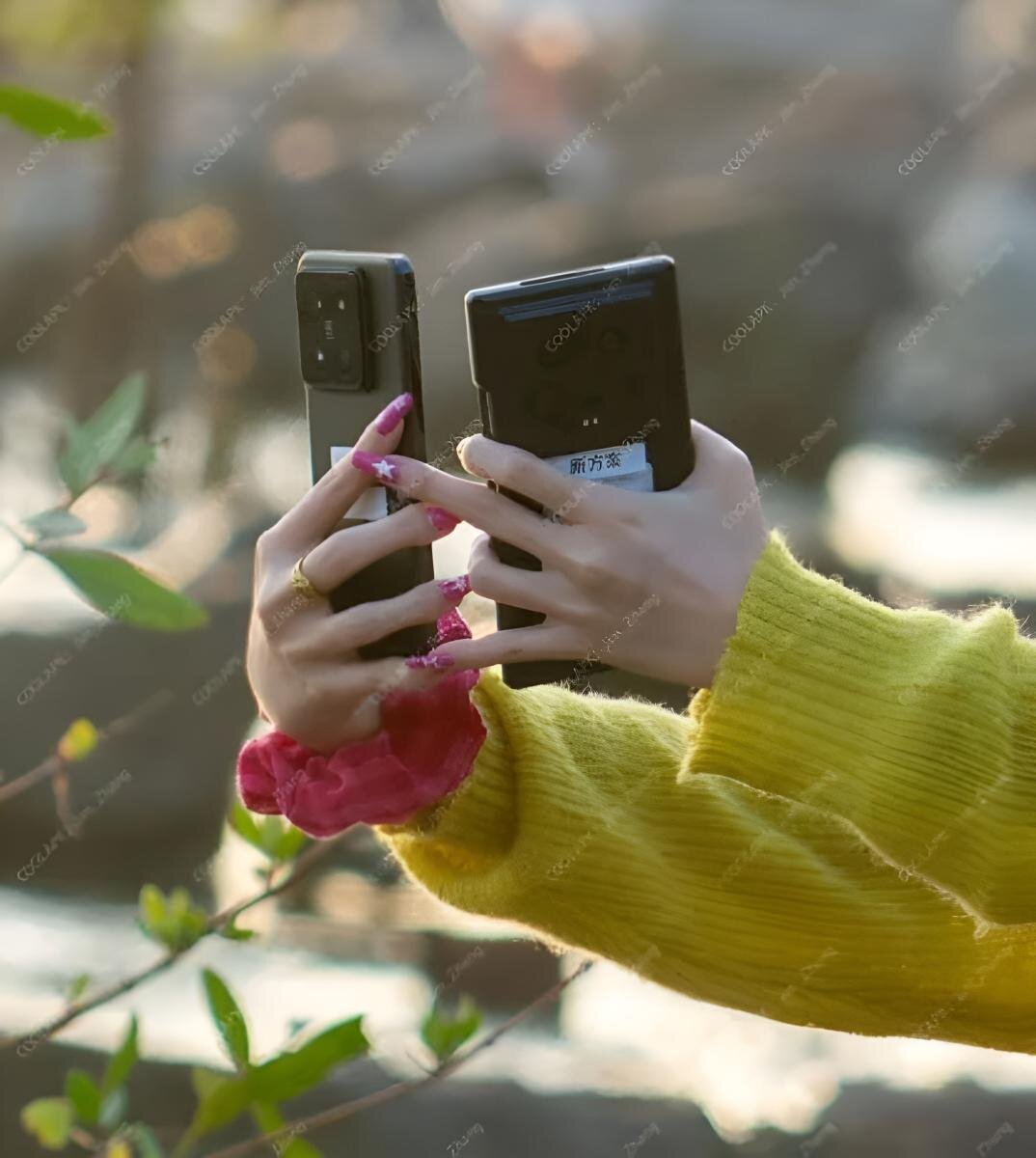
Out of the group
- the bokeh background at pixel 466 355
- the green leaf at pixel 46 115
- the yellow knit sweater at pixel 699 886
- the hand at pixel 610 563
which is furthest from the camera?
the bokeh background at pixel 466 355

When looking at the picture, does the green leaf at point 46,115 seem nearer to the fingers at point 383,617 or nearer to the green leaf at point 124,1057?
the fingers at point 383,617

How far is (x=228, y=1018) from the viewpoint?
58 centimetres

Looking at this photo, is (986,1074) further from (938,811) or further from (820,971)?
(938,811)

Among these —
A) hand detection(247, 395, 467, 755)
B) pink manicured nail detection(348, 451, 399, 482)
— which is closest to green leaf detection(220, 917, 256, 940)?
hand detection(247, 395, 467, 755)

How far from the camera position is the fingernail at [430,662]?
49cm

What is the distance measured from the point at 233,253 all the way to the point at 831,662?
1.99 m

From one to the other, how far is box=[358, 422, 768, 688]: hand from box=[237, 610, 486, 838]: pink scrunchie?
54 millimetres

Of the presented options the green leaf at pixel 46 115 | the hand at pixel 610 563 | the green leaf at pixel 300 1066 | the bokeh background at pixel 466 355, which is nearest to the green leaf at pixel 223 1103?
the green leaf at pixel 300 1066

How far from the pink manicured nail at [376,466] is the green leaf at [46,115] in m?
0.19

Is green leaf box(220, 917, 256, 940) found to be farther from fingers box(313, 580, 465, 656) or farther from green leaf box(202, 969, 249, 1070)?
fingers box(313, 580, 465, 656)

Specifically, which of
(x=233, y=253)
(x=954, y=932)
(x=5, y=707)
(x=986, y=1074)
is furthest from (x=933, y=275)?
(x=954, y=932)

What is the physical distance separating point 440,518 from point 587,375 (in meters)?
0.07

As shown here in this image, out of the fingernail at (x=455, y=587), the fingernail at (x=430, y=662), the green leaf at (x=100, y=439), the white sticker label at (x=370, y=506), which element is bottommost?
the fingernail at (x=430, y=662)

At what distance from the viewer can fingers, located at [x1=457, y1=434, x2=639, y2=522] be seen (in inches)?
18.4
